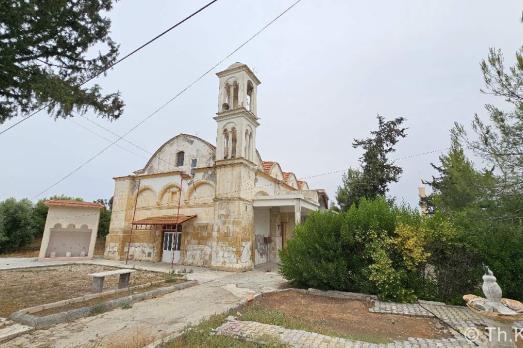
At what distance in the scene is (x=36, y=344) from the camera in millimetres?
5230

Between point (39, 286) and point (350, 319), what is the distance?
10.7m

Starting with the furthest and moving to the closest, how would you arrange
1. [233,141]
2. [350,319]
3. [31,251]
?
[31,251] → [233,141] → [350,319]

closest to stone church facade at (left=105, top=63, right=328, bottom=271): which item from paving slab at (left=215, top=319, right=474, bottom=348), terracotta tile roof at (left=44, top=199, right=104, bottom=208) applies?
terracotta tile roof at (left=44, top=199, right=104, bottom=208)

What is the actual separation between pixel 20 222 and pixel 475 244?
30.6 meters

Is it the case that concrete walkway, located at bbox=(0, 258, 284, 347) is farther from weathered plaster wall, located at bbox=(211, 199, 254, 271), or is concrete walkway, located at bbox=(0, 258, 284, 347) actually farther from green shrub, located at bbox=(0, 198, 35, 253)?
green shrub, located at bbox=(0, 198, 35, 253)

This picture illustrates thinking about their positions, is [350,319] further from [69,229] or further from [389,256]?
[69,229]

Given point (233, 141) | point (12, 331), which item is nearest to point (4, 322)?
point (12, 331)

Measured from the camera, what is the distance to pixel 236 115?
57.9 ft

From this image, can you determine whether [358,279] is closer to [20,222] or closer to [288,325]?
[288,325]

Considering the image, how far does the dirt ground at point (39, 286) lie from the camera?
7812mm

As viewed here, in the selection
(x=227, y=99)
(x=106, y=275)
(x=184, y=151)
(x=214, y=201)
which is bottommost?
(x=106, y=275)

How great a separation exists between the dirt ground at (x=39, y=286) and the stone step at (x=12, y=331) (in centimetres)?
108

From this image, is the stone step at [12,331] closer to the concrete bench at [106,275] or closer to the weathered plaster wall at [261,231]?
the concrete bench at [106,275]

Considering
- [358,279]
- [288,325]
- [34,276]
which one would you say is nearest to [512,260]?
[358,279]
